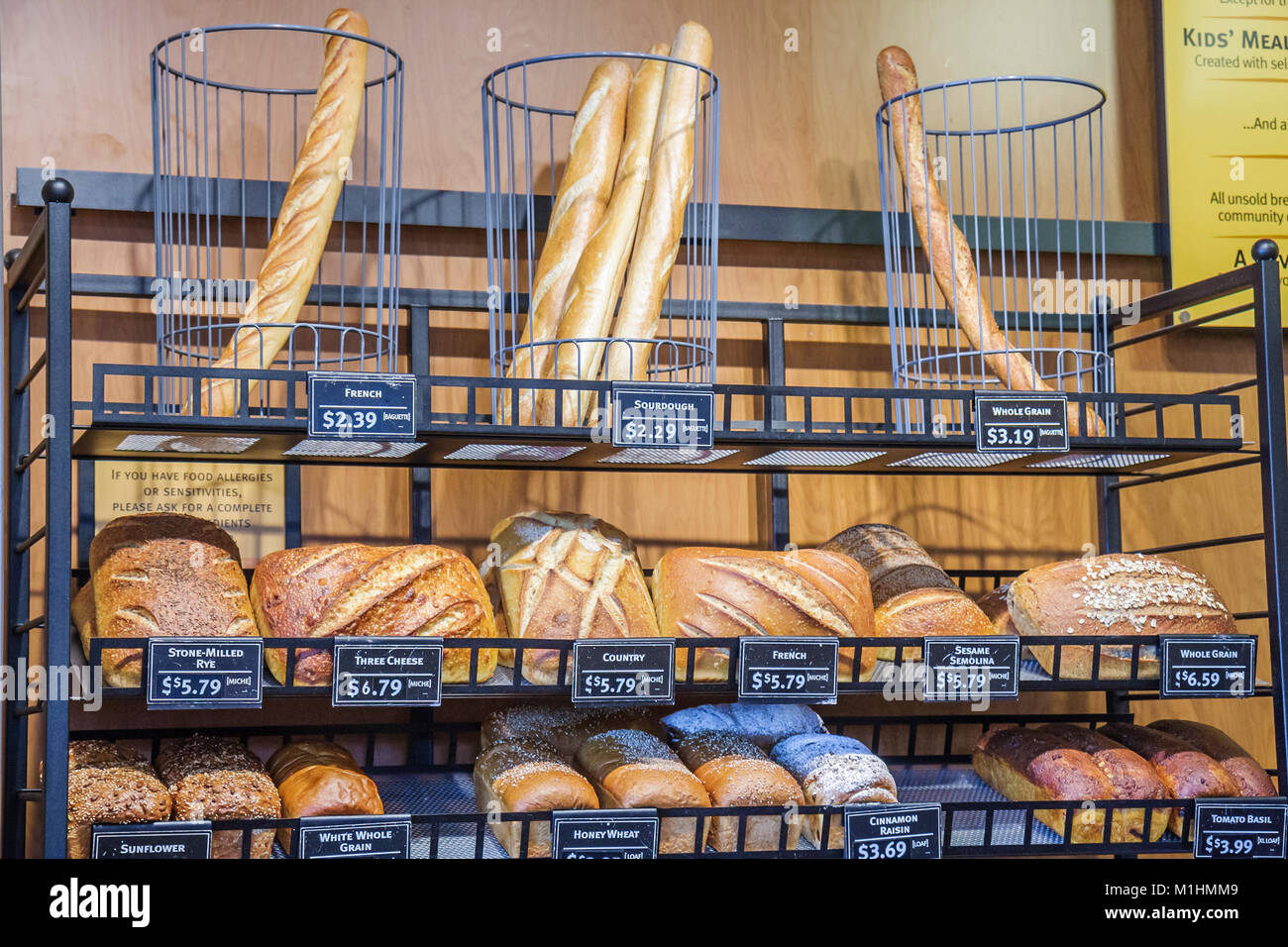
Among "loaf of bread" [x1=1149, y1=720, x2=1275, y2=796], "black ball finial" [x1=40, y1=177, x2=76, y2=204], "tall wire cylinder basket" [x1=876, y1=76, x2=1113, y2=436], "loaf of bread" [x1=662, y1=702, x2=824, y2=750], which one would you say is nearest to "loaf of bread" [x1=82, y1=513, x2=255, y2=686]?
"black ball finial" [x1=40, y1=177, x2=76, y2=204]

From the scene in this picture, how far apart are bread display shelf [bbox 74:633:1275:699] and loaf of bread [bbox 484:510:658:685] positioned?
3cm

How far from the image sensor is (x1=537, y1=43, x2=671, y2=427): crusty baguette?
1.84 metres

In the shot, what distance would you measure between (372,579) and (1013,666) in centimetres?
93

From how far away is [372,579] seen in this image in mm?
1795

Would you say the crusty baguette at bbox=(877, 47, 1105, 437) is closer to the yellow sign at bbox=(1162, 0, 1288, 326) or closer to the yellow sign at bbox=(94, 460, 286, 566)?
the yellow sign at bbox=(1162, 0, 1288, 326)

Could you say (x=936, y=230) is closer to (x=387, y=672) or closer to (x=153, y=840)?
(x=387, y=672)

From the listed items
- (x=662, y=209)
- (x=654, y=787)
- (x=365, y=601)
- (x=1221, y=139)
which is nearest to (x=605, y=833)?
(x=654, y=787)

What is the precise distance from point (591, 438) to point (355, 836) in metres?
0.61

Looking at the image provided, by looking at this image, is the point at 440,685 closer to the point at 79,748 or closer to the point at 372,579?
the point at 372,579

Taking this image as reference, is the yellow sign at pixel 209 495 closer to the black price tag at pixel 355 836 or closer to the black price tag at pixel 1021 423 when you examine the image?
the black price tag at pixel 355 836

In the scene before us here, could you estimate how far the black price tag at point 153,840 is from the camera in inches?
61.6
